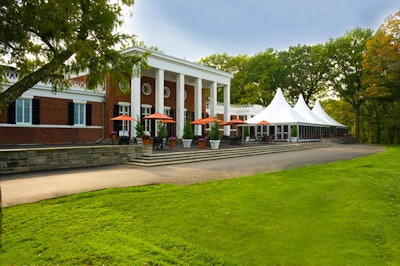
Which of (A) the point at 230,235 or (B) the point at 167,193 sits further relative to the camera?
(B) the point at 167,193

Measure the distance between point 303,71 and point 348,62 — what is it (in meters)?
7.07

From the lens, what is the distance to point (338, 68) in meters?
36.0

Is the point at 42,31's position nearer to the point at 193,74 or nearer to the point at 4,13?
the point at 4,13

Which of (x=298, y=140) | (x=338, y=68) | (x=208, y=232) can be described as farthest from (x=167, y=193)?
(x=338, y=68)

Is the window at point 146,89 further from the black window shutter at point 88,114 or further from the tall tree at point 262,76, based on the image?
the tall tree at point 262,76

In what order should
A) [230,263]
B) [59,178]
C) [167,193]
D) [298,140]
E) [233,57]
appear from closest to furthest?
1. [230,263]
2. [167,193]
3. [59,178]
4. [298,140]
5. [233,57]

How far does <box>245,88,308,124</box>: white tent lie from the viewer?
2937 cm

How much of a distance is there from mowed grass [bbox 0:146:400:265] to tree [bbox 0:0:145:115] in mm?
1979

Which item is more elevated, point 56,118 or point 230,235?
point 56,118

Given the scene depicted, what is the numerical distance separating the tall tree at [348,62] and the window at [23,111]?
33.2m

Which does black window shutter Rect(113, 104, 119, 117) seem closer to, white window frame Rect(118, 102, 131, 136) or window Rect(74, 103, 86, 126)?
white window frame Rect(118, 102, 131, 136)

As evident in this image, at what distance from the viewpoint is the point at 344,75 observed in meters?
35.6

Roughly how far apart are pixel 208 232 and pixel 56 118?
18.0m

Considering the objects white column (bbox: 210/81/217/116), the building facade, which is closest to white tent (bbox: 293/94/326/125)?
the building facade
